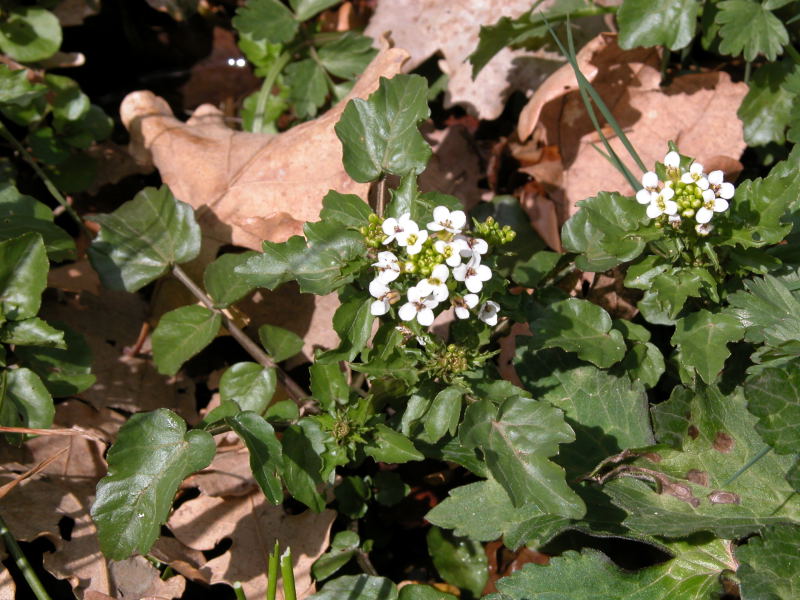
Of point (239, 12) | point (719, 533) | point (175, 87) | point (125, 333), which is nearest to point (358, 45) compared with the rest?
point (239, 12)

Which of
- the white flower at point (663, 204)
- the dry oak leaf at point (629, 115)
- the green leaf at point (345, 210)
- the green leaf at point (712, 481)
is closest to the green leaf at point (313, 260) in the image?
the green leaf at point (345, 210)

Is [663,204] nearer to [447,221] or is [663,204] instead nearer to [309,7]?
[447,221]

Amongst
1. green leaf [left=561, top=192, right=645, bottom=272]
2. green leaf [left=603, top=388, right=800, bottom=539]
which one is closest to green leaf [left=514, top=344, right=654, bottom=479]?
green leaf [left=603, top=388, right=800, bottom=539]

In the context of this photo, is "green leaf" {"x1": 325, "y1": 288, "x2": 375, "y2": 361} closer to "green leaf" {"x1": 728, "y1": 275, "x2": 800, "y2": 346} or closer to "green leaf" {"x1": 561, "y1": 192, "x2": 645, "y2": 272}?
"green leaf" {"x1": 561, "y1": 192, "x2": 645, "y2": 272}

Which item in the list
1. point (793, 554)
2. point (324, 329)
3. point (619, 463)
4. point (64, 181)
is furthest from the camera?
point (64, 181)

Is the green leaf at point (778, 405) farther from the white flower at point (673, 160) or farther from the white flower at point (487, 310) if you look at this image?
the white flower at point (487, 310)

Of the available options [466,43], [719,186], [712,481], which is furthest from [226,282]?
[466,43]

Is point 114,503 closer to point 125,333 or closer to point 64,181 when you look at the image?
point 125,333

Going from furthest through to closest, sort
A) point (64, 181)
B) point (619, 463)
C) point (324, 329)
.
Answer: point (64, 181) → point (324, 329) → point (619, 463)
